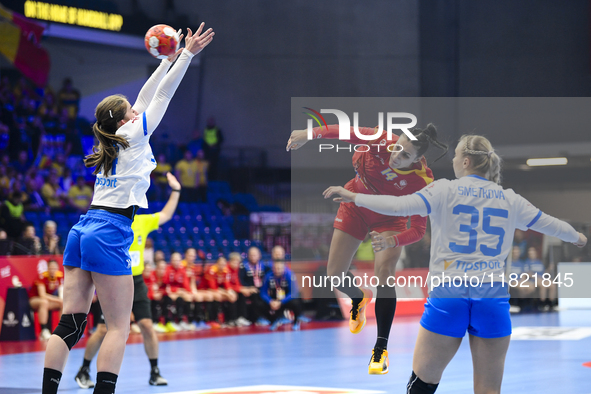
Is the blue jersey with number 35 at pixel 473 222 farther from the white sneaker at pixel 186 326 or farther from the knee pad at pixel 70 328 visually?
the white sneaker at pixel 186 326

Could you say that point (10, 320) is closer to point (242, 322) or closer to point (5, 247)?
point (5, 247)

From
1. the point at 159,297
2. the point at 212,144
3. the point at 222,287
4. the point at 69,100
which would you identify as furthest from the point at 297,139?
the point at 69,100

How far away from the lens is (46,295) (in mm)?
10797

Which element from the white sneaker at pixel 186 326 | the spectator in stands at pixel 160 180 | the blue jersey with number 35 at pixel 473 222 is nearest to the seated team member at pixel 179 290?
the white sneaker at pixel 186 326

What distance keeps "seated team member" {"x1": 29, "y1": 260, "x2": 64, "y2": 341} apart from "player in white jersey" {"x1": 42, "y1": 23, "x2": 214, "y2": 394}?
23.9 feet

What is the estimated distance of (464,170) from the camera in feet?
12.7

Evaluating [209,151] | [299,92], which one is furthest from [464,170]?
[209,151]

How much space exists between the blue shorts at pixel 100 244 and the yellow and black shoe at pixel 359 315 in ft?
8.46

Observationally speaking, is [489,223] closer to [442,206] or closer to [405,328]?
[442,206]

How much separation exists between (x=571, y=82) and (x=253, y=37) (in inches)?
462

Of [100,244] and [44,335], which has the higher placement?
[100,244]

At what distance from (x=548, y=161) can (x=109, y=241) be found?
3.99m

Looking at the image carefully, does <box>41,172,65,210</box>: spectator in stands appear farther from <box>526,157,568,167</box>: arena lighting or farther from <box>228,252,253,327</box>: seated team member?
<box>526,157,568,167</box>: arena lighting

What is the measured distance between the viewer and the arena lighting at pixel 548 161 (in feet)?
19.4
